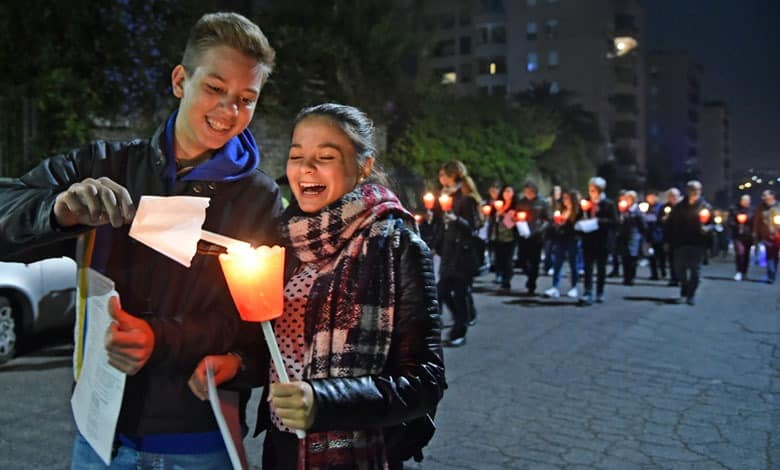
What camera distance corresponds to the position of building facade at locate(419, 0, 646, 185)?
237 feet

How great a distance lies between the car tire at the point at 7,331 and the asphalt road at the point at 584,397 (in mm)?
168

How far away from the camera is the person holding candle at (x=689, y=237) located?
40.7ft

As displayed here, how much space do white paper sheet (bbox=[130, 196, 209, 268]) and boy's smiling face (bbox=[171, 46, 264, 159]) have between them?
0.54 meters

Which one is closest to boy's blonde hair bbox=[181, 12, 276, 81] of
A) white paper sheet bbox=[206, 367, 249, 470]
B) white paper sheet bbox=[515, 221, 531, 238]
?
white paper sheet bbox=[206, 367, 249, 470]

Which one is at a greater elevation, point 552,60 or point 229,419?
point 552,60

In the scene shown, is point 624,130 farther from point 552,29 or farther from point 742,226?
point 742,226

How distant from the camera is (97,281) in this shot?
177cm

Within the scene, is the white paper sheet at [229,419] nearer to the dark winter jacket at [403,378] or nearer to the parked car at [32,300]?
the dark winter jacket at [403,378]

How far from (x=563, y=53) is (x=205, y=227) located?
250 feet

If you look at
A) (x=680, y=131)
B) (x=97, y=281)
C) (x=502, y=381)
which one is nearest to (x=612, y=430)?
(x=502, y=381)

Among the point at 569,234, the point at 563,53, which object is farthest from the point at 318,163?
the point at 563,53

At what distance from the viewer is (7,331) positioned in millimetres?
7426

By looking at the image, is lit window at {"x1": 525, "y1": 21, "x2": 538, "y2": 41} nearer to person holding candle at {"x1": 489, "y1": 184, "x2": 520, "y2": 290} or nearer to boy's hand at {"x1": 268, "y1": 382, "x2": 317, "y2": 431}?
person holding candle at {"x1": 489, "y1": 184, "x2": 520, "y2": 290}

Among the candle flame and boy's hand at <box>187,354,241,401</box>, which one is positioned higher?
the candle flame
